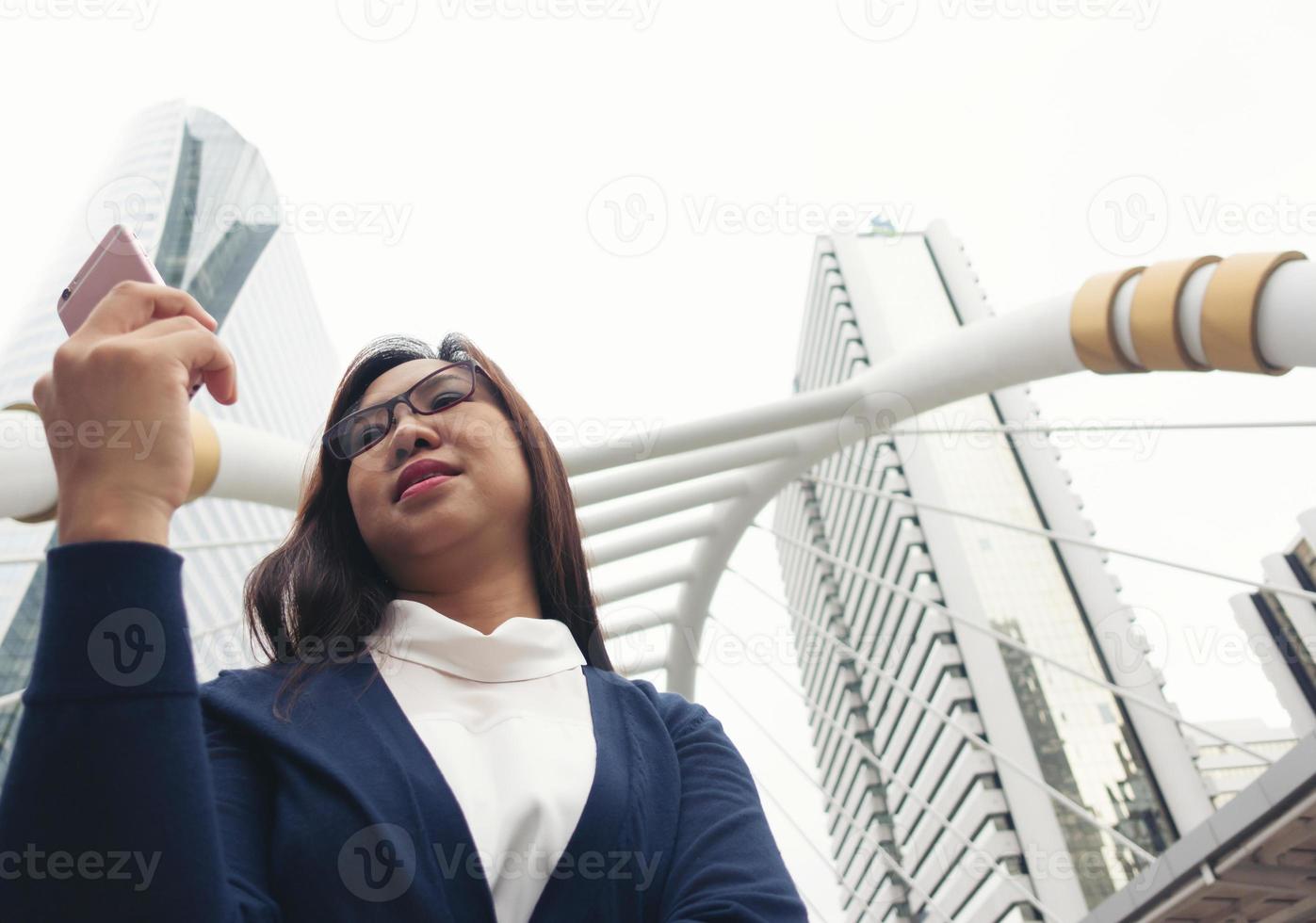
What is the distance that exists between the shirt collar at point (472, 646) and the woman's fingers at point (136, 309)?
0.48m

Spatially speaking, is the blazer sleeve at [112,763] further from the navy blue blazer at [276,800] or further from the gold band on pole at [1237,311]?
the gold band on pole at [1237,311]

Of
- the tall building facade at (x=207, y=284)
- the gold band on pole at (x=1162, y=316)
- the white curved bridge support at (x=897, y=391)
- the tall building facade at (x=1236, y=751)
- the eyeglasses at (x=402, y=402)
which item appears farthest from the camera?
the tall building facade at (x=1236, y=751)

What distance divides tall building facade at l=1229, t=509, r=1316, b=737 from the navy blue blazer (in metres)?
34.4

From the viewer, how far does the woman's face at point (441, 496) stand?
4.32 feet

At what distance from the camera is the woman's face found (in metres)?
1.32

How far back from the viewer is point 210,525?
41750mm

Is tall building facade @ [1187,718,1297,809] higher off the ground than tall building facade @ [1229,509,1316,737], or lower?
lower

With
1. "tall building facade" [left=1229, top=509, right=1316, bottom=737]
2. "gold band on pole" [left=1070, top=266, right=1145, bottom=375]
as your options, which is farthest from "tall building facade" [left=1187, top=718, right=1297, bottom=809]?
"gold band on pole" [left=1070, top=266, right=1145, bottom=375]

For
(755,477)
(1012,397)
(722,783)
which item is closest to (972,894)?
(1012,397)

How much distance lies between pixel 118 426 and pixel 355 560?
0.73 m

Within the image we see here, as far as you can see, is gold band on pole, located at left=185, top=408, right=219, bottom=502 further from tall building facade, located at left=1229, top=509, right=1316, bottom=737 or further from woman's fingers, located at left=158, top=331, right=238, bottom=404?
tall building facade, located at left=1229, top=509, right=1316, bottom=737

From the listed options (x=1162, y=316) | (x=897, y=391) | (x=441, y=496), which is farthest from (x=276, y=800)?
(x=897, y=391)

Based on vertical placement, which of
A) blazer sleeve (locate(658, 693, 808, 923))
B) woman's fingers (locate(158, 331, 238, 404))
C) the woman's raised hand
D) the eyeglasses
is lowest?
blazer sleeve (locate(658, 693, 808, 923))

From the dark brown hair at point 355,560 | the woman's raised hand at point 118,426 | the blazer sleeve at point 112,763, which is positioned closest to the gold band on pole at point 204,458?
the dark brown hair at point 355,560
